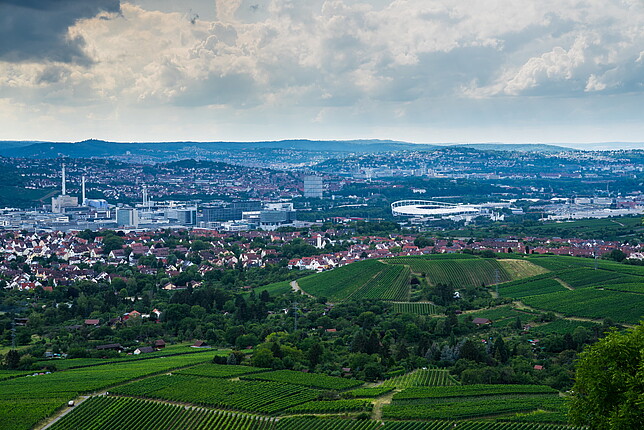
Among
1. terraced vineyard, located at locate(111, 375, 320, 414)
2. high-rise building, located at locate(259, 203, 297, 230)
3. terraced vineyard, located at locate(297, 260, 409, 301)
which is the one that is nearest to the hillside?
terraced vineyard, located at locate(297, 260, 409, 301)

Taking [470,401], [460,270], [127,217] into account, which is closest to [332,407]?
[470,401]

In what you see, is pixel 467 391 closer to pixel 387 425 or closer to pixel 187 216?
pixel 387 425

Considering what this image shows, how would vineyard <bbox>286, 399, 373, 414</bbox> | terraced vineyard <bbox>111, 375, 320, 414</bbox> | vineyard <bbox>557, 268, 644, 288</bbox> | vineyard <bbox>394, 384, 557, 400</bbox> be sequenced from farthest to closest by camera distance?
vineyard <bbox>557, 268, 644, 288</bbox> < vineyard <bbox>394, 384, 557, 400</bbox> < terraced vineyard <bbox>111, 375, 320, 414</bbox> < vineyard <bbox>286, 399, 373, 414</bbox>

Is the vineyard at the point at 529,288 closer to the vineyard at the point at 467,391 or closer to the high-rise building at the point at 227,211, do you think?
the vineyard at the point at 467,391

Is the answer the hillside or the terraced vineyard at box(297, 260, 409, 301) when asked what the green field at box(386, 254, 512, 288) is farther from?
the terraced vineyard at box(297, 260, 409, 301)

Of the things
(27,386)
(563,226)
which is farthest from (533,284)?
(563,226)

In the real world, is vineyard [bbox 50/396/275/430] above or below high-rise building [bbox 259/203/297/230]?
above
